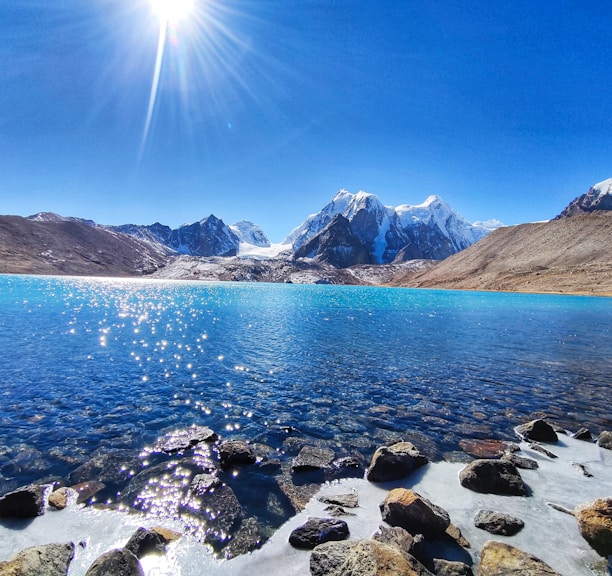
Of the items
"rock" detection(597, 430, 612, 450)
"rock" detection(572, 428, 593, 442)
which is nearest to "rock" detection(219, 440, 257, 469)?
"rock" detection(572, 428, 593, 442)

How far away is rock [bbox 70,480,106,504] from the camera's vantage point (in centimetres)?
1217

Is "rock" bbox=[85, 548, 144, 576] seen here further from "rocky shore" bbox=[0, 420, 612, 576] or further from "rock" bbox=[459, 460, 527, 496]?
"rock" bbox=[459, 460, 527, 496]

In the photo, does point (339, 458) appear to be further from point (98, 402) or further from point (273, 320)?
point (273, 320)

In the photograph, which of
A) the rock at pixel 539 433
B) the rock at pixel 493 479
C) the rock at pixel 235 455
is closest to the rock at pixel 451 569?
the rock at pixel 493 479

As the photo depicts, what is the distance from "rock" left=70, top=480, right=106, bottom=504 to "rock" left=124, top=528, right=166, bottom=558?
3600mm

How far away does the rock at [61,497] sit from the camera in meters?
11.6

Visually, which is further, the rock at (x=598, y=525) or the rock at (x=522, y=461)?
the rock at (x=522, y=461)

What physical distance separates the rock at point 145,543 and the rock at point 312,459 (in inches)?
227

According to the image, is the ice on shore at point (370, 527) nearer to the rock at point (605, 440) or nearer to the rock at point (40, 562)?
the rock at point (40, 562)

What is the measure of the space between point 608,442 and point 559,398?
7.92 m

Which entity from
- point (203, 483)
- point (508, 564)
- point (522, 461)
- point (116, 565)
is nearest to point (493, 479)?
point (522, 461)

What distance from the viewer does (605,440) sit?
17.2 m

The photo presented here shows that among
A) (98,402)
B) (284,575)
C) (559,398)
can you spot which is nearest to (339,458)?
(284,575)

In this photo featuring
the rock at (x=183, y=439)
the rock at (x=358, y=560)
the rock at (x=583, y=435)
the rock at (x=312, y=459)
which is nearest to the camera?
the rock at (x=358, y=560)
